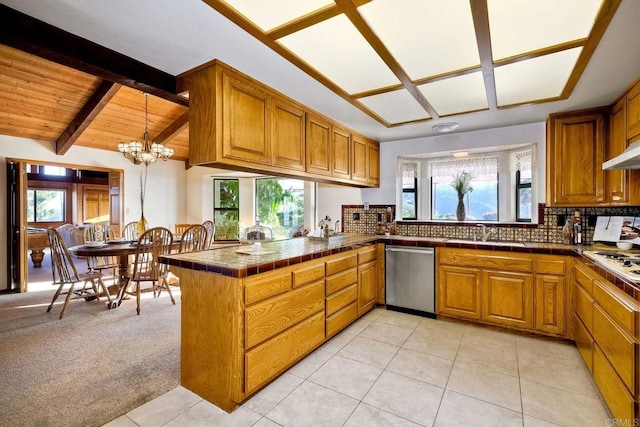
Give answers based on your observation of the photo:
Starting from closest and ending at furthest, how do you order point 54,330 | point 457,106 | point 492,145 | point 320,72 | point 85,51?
point 85,51 < point 320,72 < point 457,106 < point 54,330 < point 492,145

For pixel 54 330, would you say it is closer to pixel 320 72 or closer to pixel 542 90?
pixel 320 72

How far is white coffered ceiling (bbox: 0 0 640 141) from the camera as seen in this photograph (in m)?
1.35

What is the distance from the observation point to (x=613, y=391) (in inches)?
61.4

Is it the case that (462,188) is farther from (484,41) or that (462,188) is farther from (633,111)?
(484,41)

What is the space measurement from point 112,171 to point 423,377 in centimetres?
618

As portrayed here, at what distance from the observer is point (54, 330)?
9.58 ft

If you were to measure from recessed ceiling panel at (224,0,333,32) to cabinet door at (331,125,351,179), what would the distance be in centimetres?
172

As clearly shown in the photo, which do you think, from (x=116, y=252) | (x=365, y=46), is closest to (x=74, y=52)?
(x=365, y=46)

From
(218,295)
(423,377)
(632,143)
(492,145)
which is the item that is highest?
(492,145)

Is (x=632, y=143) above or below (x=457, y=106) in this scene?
below

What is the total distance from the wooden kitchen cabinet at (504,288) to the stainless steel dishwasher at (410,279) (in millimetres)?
97

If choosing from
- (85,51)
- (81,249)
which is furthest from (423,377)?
(81,249)

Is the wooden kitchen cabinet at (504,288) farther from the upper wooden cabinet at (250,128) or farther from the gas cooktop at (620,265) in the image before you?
the upper wooden cabinet at (250,128)

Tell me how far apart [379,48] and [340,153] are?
5.30ft
